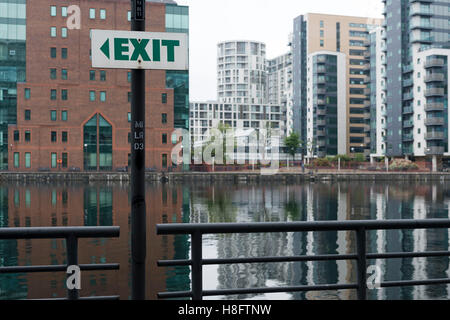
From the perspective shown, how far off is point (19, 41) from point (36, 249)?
79528 mm

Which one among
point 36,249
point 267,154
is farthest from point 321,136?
point 36,249

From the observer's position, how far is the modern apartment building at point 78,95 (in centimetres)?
9238

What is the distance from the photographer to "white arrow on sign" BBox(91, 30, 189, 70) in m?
5.35

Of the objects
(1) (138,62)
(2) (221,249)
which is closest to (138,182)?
(1) (138,62)

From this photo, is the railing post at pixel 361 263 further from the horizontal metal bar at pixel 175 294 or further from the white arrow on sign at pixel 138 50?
the white arrow on sign at pixel 138 50

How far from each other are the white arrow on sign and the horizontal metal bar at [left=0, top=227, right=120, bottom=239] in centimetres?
175

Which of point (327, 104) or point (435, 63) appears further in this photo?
point (327, 104)

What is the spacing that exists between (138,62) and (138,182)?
1.30m

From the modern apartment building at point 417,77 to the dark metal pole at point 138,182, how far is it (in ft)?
369

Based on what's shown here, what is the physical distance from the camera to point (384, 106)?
4897 inches

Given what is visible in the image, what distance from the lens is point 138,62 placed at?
17.7ft

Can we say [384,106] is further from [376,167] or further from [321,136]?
[321,136]

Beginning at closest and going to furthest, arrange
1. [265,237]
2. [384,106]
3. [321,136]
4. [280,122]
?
[265,237], [384,106], [321,136], [280,122]

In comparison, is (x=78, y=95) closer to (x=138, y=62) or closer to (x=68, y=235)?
(x=138, y=62)
